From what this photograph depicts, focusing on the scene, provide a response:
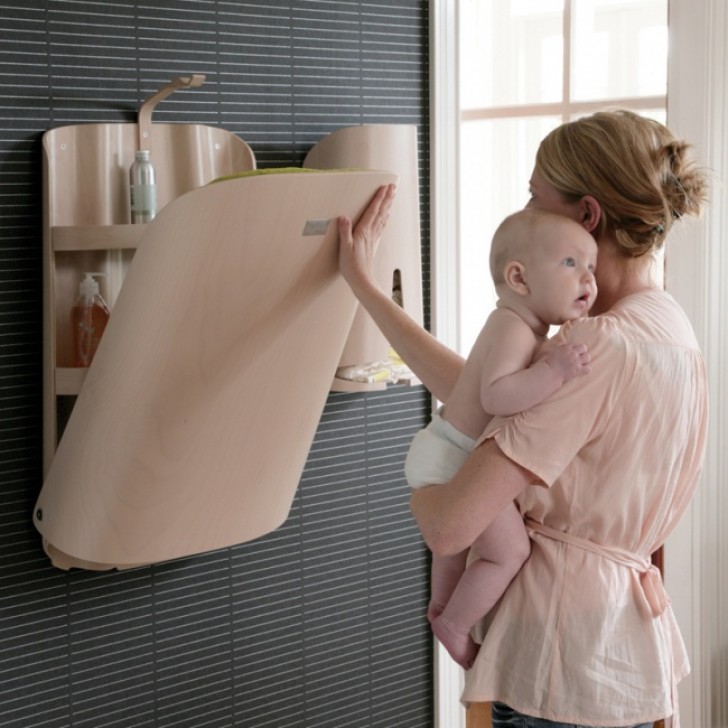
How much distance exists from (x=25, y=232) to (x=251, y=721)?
46.6 inches

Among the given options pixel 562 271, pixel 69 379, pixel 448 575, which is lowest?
pixel 448 575

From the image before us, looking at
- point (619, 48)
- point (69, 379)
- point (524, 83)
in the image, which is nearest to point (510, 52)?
point (524, 83)

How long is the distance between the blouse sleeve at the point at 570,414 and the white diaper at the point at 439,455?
0.60 feet

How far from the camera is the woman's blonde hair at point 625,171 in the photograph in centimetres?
136

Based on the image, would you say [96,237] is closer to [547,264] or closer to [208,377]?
[208,377]

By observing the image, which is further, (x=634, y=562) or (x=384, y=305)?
(x=384, y=305)

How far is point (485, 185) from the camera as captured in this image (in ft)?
9.87

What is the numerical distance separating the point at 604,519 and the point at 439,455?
0.80 ft

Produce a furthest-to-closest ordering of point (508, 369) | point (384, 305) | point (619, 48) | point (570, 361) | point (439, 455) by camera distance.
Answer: point (619, 48)
point (384, 305)
point (439, 455)
point (508, 369)
point (570, 361)

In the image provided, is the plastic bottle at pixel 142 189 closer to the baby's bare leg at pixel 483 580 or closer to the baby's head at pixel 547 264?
the baby's head at pixel 547 264

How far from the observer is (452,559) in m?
1.66

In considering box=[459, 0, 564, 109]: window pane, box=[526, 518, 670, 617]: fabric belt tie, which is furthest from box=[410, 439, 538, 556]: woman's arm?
box=[459, 0, 564, 109]: window pane

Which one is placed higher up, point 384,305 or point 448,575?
point 384,305

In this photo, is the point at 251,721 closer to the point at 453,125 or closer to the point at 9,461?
the point at 9,461
